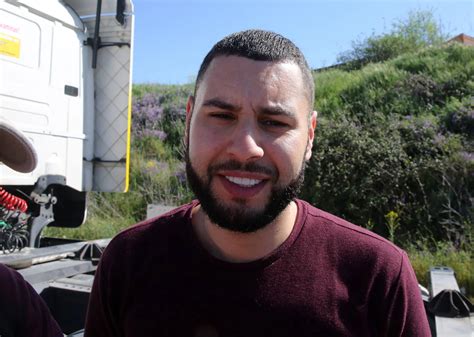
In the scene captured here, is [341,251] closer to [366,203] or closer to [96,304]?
[96,304]

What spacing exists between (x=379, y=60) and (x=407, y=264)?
13705 millimetres

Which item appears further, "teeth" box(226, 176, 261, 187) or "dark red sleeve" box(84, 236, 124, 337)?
"dark red sleeve" box(84, 236, 124, 337)

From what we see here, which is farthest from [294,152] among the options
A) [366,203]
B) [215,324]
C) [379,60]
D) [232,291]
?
[379,60]

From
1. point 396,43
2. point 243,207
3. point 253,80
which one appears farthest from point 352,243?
point 396,43

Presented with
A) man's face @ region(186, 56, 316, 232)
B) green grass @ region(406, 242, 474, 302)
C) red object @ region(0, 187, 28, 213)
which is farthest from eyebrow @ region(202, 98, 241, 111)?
green grass @ region(406, 242, 474, 302)

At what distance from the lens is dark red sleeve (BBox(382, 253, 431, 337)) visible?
5.04ft

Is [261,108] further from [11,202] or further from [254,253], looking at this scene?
[11,202]

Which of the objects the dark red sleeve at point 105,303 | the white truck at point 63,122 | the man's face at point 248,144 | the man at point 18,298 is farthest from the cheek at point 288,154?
the white truck at point 63,122

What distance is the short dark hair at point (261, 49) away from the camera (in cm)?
167

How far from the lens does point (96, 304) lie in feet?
5.69

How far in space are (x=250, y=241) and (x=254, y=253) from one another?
38 mm

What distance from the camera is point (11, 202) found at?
12.9 ft

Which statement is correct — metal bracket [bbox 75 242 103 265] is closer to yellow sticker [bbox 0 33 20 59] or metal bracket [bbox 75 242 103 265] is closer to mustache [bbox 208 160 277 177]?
yellow sticker [bbox 0 33 20 59]

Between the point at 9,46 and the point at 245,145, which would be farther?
the point at 9,46
